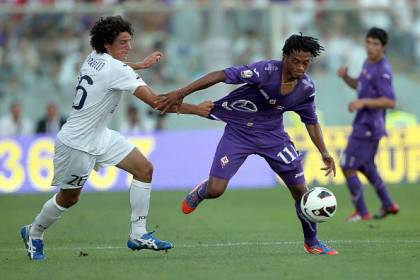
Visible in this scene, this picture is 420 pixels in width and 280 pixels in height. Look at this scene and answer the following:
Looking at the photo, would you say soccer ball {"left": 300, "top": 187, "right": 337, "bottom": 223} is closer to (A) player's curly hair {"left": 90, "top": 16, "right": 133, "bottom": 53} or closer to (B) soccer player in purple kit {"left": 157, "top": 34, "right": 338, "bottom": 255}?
(B) soccer player in purple kit {"left": 157, "top": 34, "right": 338, "bottom": 255}

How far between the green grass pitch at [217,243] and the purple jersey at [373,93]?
4.44 ft

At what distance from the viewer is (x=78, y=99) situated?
A: 10.1 m

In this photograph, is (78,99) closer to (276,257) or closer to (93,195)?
(276,257)

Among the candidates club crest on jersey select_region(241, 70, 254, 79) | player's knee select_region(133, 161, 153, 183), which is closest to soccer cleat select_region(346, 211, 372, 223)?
club crest on jersey select_region(241, 70, 254, 79)

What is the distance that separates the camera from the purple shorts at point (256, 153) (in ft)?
34.6

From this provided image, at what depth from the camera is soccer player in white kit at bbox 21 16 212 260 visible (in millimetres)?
10109

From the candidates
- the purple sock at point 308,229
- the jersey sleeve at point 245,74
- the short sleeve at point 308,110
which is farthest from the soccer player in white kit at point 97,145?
the purple sock at point 308,229

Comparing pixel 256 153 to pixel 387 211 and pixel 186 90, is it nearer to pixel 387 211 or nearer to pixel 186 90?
pixel 186 90

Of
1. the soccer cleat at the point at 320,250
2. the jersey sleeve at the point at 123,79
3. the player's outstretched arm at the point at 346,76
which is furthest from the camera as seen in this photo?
the player's outstretched arm at the point at 346,76

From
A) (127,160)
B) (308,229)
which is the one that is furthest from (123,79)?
(308,229)

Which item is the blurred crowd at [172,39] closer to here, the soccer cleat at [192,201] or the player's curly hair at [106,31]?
the soccer cleat at [192,201]

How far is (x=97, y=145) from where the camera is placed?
1024cm

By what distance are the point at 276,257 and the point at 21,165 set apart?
11.7 meters

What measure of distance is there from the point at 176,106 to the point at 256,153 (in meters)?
1.07
